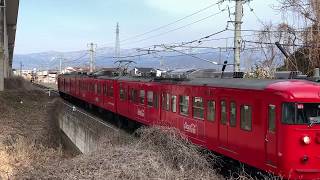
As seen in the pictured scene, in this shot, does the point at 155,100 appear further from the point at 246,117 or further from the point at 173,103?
the point at 246,117

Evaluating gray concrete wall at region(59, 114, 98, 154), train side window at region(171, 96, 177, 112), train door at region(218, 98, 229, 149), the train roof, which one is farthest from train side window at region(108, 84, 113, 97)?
train door at region(218, 98, 229, 149)

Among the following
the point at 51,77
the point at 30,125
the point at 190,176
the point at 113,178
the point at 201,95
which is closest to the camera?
the point at 113,178

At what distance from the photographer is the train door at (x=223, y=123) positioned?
1259 centimetres

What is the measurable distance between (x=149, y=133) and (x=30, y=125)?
61.0 feet

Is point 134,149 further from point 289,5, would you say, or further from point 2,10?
point 2,10

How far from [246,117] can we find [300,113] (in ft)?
5.50

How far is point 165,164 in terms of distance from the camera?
10055mm

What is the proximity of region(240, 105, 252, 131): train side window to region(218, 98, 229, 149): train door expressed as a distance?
0.75 metres

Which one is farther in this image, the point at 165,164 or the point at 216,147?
the point at 216,147

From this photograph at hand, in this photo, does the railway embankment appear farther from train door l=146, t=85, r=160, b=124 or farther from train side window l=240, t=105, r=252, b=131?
train door l=146, t=85, r=160, b=124

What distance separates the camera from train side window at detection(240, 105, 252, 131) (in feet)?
37.5

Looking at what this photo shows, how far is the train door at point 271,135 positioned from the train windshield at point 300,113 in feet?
0.76

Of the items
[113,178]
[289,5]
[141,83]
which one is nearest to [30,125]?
[141,83]

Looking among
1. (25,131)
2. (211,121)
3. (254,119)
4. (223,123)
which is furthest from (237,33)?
(254,119)
